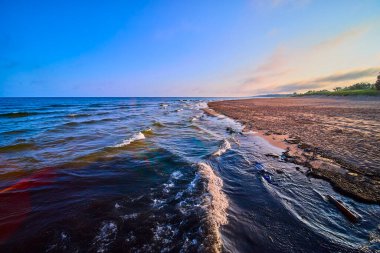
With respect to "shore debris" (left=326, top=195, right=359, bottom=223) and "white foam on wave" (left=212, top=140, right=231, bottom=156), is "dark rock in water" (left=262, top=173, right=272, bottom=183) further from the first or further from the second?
"white foam on wave" (left=212, top=140, right=231, bottom=156)

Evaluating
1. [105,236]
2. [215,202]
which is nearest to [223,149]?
[215,202]

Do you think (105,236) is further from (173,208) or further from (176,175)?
(176,175)

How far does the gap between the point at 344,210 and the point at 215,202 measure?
283 centimetres

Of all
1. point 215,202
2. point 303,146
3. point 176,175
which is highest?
point 303,146

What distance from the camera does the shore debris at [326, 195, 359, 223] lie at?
11.4 feet

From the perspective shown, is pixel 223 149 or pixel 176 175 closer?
pixel 176 175

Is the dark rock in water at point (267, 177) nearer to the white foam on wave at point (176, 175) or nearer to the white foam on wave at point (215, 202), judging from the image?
the white foam on wave at point (215, 202)

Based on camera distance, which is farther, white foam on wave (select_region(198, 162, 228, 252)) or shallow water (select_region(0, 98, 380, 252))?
white foam on wave (select_region(198, 162, 228, 252))

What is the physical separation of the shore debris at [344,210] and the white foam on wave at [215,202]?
253cm

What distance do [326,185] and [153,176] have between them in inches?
211

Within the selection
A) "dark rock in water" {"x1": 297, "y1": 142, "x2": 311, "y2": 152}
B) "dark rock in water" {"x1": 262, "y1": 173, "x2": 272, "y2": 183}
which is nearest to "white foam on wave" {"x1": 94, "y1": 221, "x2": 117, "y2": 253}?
"dark rock in water" {"x1": 262, "y1": 173, "x2": 272, "y2": 183}

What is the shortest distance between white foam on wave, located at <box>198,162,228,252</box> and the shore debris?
8.31 feet

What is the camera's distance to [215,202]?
419 cm

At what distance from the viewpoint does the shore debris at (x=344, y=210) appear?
3461mm
